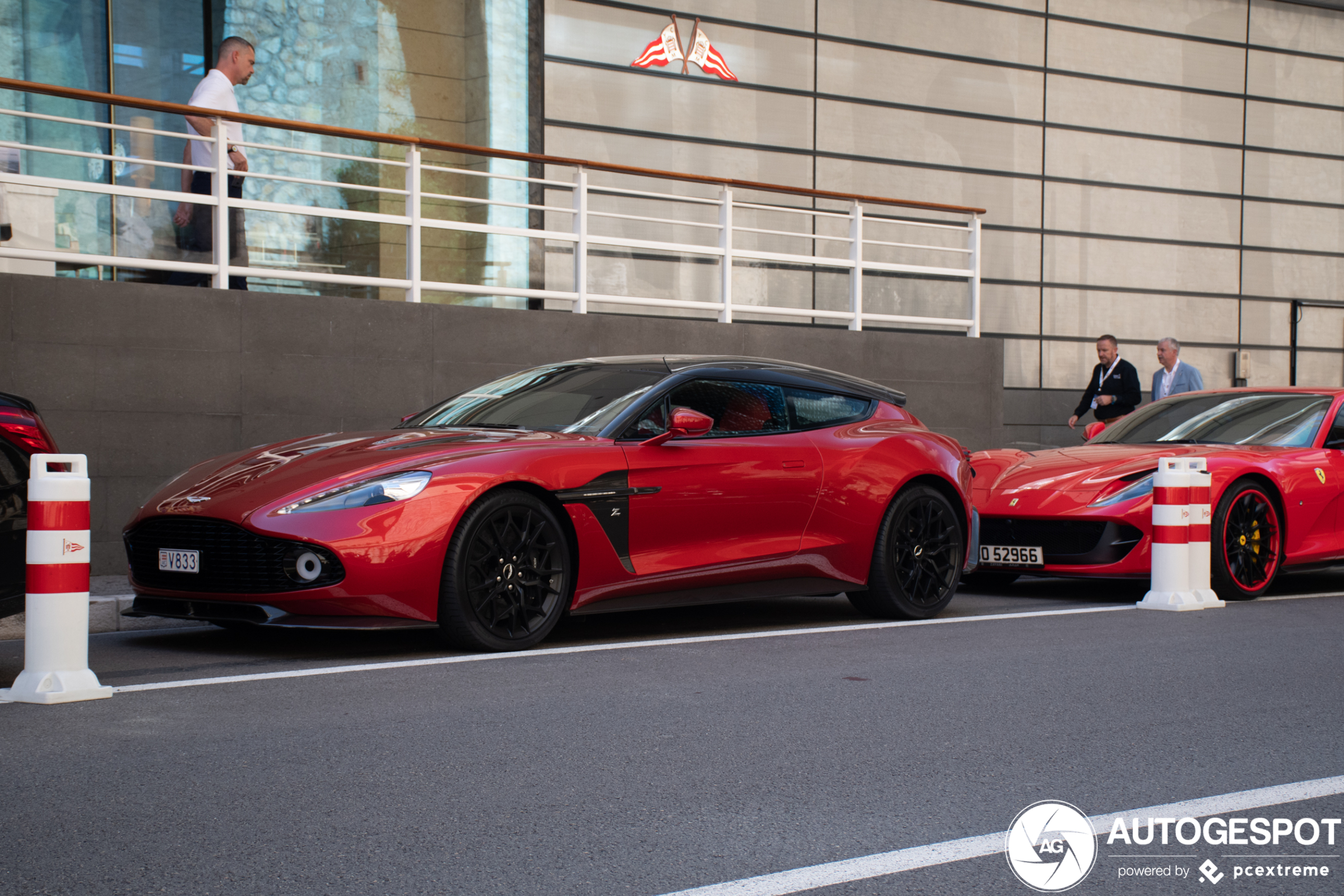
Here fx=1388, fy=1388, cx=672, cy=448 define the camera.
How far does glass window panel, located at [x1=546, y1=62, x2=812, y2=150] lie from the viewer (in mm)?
15852

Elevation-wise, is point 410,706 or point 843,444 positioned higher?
point 843,444

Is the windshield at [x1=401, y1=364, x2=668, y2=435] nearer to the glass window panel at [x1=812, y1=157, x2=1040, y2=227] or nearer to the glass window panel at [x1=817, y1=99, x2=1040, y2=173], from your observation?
the glass window panel at [x1=812, y1=157, x2=1040, y2=227]

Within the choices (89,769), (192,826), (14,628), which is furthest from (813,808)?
(14,628)

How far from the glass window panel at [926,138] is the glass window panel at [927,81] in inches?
7.3

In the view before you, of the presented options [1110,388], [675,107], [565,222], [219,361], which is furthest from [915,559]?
[675,107]

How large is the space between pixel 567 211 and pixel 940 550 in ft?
17.4

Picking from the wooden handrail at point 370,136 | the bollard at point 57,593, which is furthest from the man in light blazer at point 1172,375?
the bollard at point 57,593

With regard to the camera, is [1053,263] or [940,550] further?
[1053,263]

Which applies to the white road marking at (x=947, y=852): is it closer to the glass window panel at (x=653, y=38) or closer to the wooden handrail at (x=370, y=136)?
the wooden handrail at (x=370, y=136)

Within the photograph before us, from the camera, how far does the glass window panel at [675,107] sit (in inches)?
624

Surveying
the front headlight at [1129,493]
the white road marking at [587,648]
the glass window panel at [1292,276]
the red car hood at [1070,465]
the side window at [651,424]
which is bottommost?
the white road marking at [587,648]

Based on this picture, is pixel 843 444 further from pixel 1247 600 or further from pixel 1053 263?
pixel 1053 263

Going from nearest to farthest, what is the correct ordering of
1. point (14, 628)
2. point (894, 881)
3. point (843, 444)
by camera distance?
point (894, 881) → point (14, 628) → point (843, 444)

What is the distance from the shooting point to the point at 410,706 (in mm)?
5117
